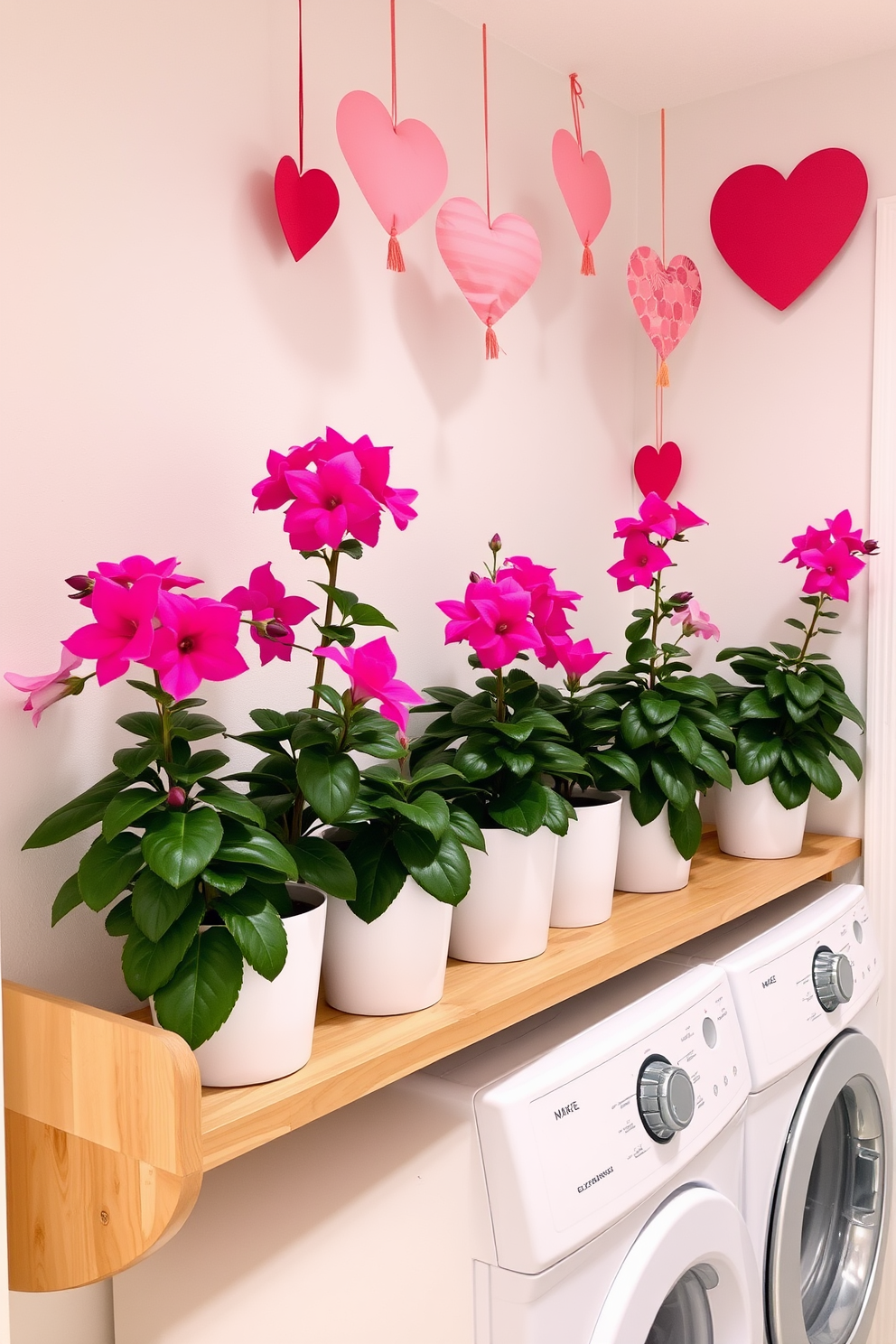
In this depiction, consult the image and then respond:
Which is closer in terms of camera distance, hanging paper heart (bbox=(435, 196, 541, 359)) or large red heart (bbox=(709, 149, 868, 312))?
hanging paper heart (bbox=(435, 196, 541, 359))

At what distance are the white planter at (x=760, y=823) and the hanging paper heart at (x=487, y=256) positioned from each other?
0.78 m

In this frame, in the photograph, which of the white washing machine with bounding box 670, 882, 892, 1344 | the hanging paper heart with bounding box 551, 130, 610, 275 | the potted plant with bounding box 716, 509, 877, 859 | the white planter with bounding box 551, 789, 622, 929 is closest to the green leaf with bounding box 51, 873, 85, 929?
the white planter with bounding box 551, 789, 622, 929

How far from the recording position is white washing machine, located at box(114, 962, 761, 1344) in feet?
3.72

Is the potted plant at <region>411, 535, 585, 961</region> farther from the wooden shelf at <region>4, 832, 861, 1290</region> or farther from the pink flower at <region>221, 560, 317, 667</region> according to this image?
the pink flower at <region>221, 560, 317, 667</region>

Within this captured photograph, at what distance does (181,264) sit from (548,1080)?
38.6 inches

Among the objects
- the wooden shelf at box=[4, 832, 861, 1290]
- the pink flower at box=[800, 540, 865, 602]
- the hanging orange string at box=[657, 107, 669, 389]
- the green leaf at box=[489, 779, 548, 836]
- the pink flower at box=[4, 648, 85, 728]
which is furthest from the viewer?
the hanging orange string at box=[657, 107, 669, 389]

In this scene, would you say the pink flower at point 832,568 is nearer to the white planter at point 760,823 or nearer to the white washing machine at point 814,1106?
the white planter at point 760,823

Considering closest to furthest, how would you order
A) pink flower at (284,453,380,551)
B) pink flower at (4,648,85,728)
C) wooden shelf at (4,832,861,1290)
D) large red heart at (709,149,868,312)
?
1. wooden shelf at (4,832,861,1290)
2. pink flower at (4,648,85,728)
3. pink flower at (284,453,380,551)
4. large red heart at (709,149,868,312)

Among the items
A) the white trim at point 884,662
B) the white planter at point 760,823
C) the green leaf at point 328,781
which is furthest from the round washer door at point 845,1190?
the green leaf at point 328,781

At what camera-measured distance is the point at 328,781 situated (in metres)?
1.07

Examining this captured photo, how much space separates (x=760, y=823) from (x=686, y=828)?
257mm

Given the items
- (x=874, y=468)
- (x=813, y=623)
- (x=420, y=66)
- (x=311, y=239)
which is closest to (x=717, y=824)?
(x=813, y=623)

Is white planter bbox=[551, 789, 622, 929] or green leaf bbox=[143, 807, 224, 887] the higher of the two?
green leaf bbox=[143, 807, 224, 887]

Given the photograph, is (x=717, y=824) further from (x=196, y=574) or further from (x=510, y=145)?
(x=510, y=145)
